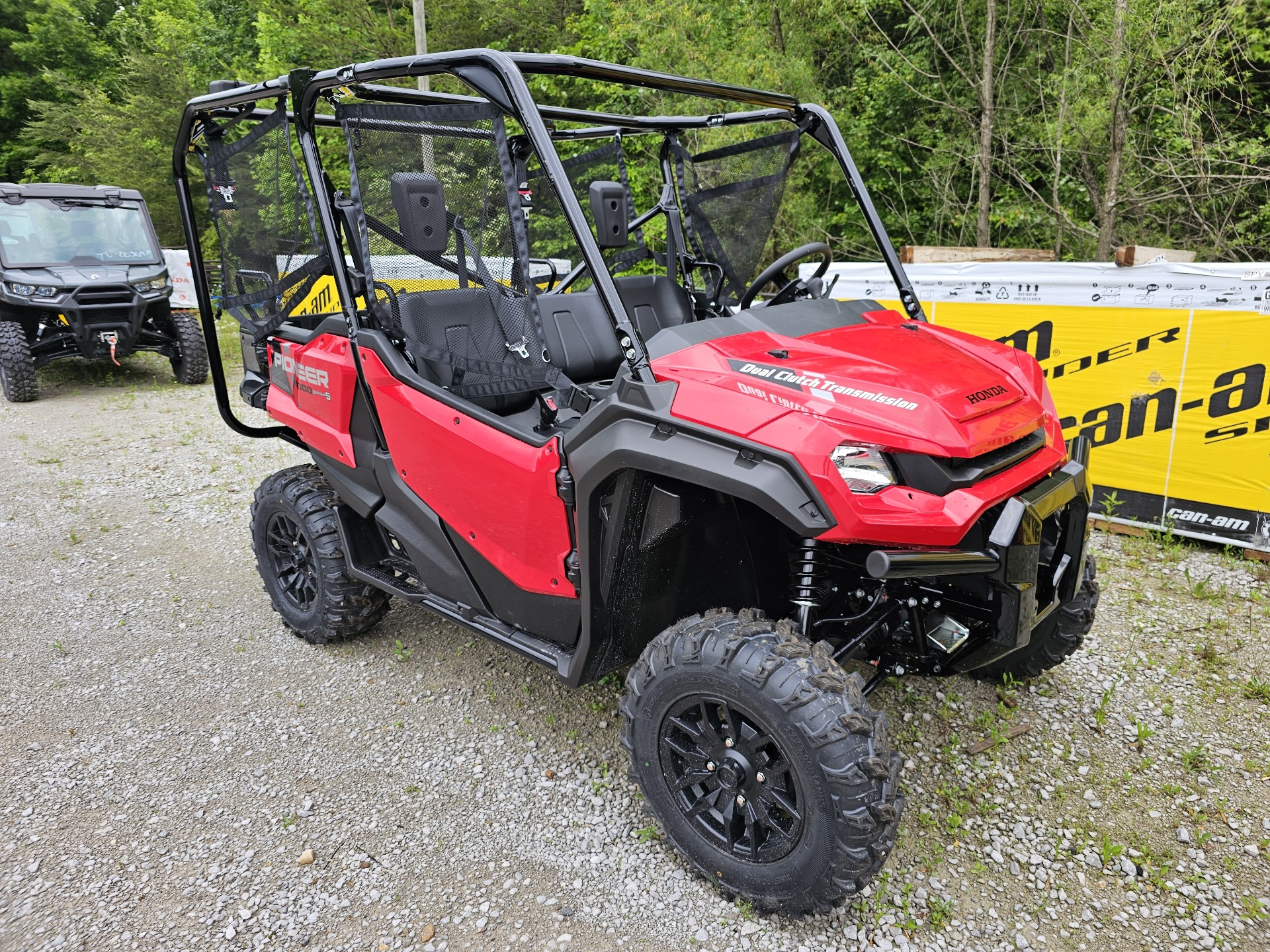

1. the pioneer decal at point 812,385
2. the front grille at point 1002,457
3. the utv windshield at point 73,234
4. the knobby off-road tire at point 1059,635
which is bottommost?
the knobby off-road tire at point 1059,635

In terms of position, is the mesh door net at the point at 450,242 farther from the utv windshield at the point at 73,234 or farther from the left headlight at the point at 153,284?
the utv windshield at the point at 73,234

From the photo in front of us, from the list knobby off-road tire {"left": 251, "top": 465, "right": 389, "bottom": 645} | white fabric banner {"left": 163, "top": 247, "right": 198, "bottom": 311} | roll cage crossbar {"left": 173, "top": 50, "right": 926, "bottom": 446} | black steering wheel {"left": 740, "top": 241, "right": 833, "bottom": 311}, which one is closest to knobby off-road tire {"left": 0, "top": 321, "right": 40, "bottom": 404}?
white fabric banner {"left": 163, "top": 247, "right": 198, "bottom": 311}

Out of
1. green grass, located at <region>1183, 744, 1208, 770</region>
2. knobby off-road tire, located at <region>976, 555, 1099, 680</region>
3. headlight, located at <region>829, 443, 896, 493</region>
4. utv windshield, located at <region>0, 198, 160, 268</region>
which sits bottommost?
green grass, located at <region>1183, 744, 1208, 770</region>

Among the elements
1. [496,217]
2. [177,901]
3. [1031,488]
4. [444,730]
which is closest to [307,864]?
[177,901]

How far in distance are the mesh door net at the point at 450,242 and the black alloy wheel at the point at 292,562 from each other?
128 cm

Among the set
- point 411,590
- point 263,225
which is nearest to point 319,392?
point 263,225

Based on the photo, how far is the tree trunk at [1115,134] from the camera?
22.0ft

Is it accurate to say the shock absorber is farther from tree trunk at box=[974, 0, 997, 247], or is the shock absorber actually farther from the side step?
tree trunk at box=[974, 0, 997, 247]

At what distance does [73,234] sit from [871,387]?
34.2ft

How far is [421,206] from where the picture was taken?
2668 mm

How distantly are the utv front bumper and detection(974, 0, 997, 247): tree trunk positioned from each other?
7.55 meters

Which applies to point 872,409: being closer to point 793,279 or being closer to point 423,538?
point 793,279

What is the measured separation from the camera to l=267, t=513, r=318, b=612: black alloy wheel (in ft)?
12.2

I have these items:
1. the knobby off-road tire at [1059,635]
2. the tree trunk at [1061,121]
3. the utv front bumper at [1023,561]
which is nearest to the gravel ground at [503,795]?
the knobby off-road tire at [1059,635]
